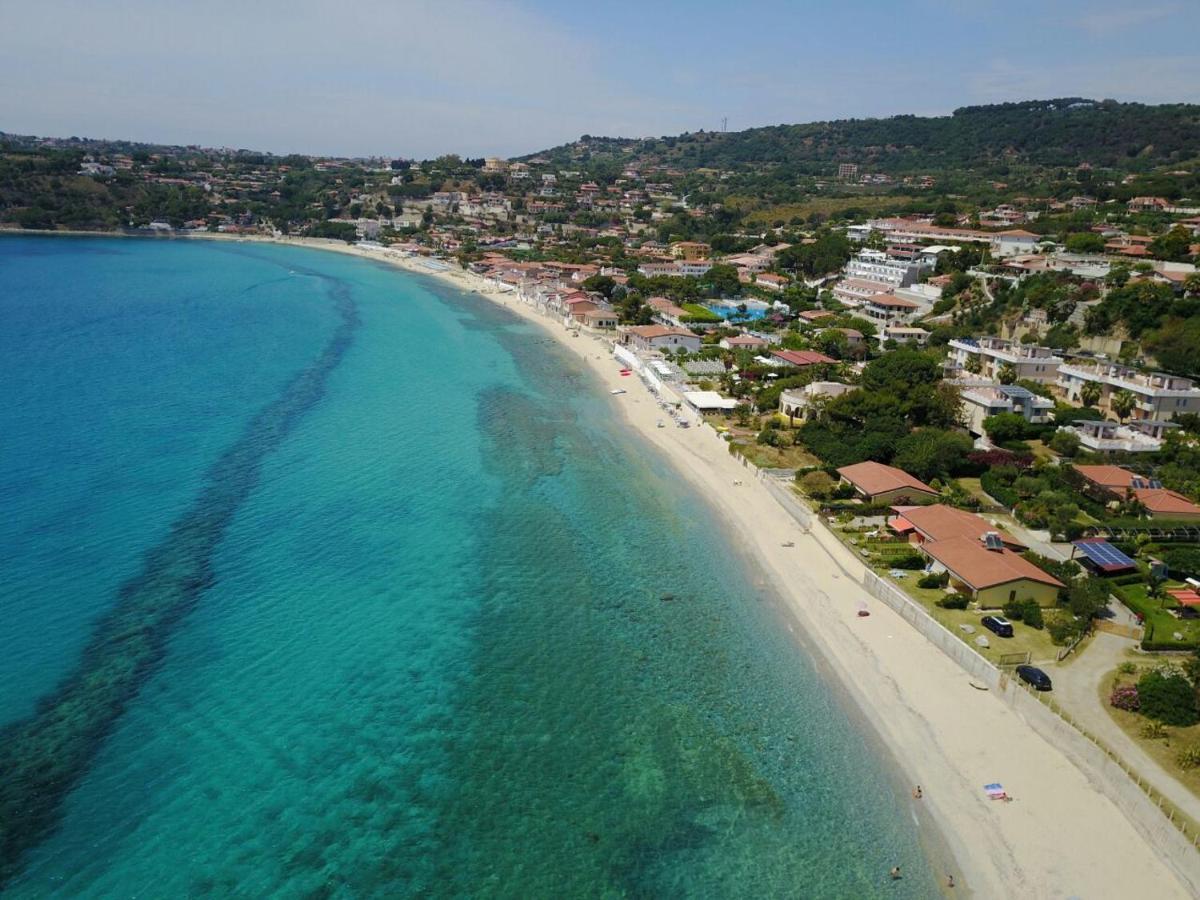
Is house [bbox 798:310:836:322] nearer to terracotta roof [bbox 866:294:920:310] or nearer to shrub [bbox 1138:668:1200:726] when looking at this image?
terracotta roof [bbox 866:294:920:310]

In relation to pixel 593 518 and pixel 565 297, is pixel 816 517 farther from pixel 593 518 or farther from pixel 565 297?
pixel 565 297

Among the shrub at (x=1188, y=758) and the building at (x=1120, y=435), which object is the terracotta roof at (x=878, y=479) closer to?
the building at (x=1120, y=435)

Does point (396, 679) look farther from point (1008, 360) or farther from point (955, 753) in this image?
point (1008, 360)

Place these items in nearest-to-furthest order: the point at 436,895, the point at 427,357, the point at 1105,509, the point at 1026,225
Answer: the point at 436,895, the point at 1105,509, the point at 427,357, the point at 1026,225

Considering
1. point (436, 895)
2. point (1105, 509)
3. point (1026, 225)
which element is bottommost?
point (436, 895)

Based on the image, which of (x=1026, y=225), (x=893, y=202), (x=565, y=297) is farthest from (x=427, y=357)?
(x=893, y=202)

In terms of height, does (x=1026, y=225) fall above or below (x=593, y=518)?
above
